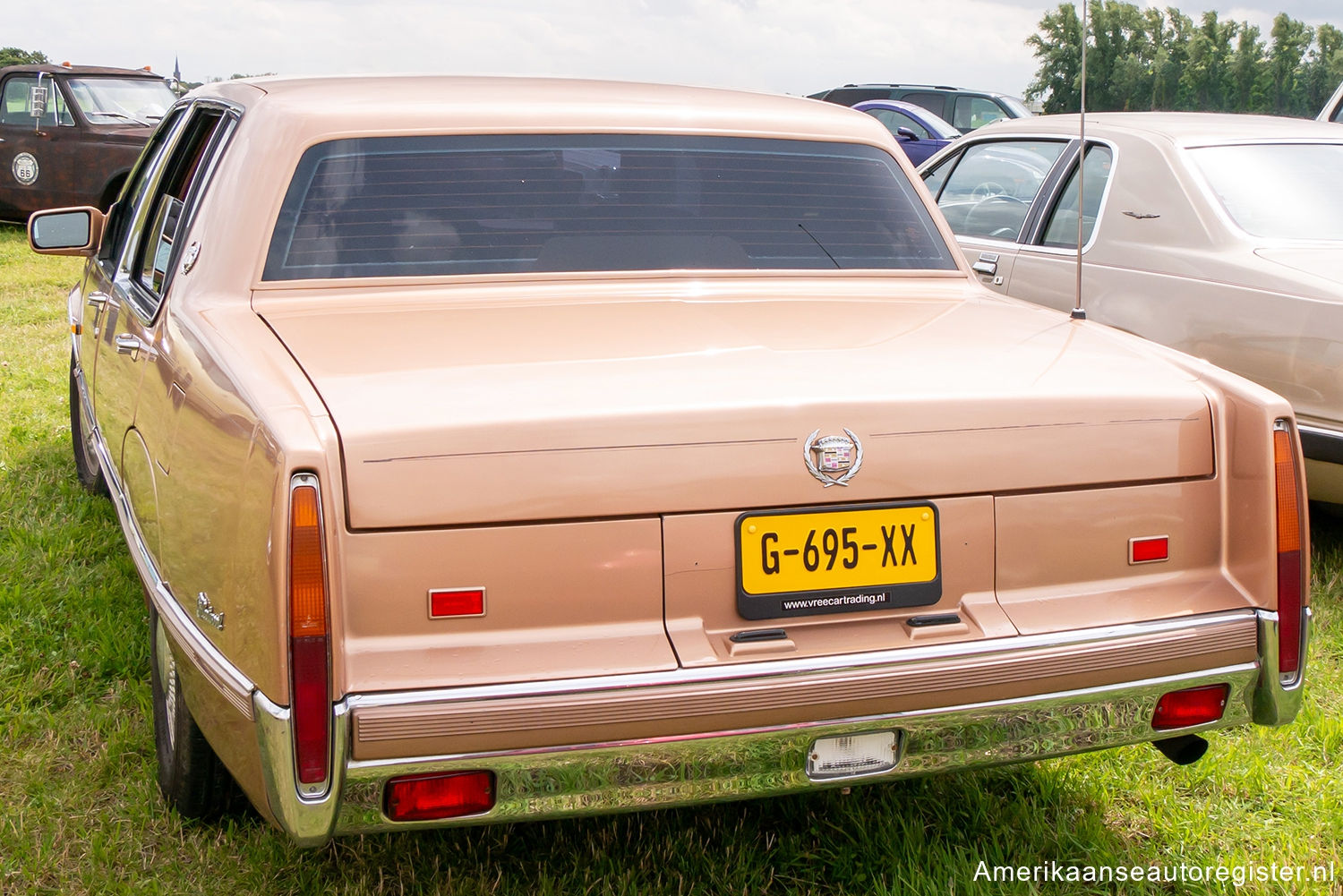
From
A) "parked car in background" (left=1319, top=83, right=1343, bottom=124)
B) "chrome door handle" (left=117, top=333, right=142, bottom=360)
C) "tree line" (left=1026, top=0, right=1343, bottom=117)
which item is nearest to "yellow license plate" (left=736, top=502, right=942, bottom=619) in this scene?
"chrome door handle" (left=117, top=333, right=142, bottom=360)

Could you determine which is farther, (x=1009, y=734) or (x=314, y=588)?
(x=1009, y=734)

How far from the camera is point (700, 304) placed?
2.91 meters

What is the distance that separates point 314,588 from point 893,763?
103 centimetres

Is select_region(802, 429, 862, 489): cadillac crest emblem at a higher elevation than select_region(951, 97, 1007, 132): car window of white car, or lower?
lower

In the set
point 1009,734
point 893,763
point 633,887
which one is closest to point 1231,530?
point 1009,734

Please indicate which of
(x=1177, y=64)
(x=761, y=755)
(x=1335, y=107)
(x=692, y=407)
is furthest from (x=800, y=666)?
(x=1177, y=64)

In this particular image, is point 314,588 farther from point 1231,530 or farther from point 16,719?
point 16,719

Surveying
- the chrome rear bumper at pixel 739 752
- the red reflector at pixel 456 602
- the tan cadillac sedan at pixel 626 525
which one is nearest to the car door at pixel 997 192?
the tan cadillac sedan at pixel 626 525

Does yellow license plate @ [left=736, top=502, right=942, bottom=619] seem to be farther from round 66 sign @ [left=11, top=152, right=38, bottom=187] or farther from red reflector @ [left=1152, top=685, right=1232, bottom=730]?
round 66 sign @ [left=11, top=152, right=38, bottom=187]

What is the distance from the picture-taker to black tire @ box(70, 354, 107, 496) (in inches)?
195

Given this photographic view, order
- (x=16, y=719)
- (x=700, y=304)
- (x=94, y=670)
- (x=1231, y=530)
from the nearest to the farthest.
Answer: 1. (x=1231, y=530)
2. (x=700, y=304)
3. (x=16, y=719)
4. (x=94, y=670)

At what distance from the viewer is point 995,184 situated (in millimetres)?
6105

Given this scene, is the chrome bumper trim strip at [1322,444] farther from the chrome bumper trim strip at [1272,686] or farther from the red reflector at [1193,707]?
the red reflector at [1193,707]

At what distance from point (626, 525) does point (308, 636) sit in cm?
52
